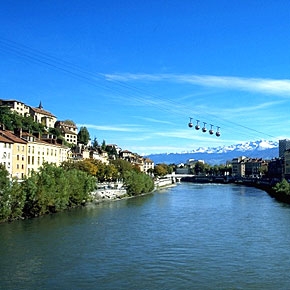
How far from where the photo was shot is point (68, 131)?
229ft

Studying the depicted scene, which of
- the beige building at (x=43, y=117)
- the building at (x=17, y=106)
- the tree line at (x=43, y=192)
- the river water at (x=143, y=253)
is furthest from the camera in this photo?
the beige building at (x=43, y=117)

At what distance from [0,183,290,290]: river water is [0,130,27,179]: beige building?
36.3 ft

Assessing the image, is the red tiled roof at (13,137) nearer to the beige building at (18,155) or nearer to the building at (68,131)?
the beige building at (18,155)

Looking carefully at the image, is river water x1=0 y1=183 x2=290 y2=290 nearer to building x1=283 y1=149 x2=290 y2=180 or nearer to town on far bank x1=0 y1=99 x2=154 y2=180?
town on far bank x1=0 y1=99 x2=154 y2=180

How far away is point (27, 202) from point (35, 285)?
1267 cm

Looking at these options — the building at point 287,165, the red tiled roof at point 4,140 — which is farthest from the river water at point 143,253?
the building at point 287,165

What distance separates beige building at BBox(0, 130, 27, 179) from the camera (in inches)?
1444

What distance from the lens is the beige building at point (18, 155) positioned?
→ 3669cm

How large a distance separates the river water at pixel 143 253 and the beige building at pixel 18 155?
11076 millimetres

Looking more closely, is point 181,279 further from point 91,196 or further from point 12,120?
point 12,120

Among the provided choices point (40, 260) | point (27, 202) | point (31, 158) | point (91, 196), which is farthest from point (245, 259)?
point (31, 158)

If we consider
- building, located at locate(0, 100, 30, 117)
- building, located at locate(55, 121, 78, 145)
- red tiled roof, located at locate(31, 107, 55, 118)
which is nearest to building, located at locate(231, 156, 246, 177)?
building, located at locate(55, 121, 78, 145)

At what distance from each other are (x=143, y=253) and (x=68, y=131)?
53.7m

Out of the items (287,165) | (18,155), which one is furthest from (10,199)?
(287,165)
